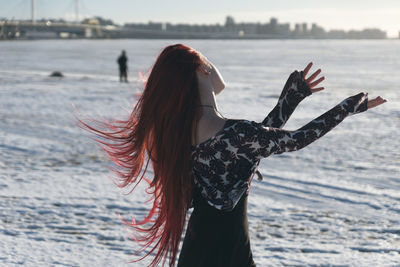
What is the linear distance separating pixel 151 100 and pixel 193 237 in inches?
20.6

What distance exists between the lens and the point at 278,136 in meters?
1.72

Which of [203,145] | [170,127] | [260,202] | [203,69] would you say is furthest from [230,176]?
[260,202]

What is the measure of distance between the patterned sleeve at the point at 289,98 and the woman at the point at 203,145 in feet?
1.03

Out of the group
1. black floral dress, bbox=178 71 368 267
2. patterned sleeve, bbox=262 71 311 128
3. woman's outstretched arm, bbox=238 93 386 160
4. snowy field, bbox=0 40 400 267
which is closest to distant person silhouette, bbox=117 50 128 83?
snowy field, bbox=0 40 400 267

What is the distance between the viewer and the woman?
68.3 inches

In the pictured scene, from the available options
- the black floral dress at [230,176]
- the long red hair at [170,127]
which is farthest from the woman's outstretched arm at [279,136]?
the long red hair at [170,127]

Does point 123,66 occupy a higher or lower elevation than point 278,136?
lower

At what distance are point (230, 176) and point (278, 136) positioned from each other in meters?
0.23

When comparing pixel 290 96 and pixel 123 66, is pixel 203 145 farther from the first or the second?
pixel 123 66

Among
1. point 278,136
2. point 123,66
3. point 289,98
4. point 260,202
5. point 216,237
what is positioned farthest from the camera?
point 123,66

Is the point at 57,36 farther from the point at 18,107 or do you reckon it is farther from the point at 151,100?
the point at 151,100

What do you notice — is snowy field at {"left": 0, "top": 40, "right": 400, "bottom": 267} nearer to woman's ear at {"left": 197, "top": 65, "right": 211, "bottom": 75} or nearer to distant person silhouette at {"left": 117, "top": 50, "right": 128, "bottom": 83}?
woman's ear at {"left": 197, "top": 65, "right": 211, "bottom": 75}

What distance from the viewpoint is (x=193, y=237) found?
191cm

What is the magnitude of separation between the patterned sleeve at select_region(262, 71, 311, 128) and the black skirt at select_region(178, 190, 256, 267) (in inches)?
14.9
